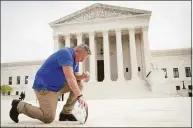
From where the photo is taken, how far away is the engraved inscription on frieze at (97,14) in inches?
1283

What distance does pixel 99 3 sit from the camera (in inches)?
1302

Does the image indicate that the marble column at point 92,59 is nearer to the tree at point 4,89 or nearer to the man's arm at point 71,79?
the tree at point 4,89

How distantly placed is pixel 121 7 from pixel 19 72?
27821mm

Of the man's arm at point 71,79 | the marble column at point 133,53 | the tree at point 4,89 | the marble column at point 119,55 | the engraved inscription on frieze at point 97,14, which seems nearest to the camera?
the man's arm at point 71,79

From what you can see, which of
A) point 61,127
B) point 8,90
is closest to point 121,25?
point 8,90

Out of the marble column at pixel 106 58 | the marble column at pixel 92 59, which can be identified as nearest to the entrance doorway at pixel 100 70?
the marble column at pixel 92 59

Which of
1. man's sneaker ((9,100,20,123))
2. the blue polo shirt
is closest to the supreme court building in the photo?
the blue polo shirt

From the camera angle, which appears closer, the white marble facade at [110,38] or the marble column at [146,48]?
the marble column at [146,48]

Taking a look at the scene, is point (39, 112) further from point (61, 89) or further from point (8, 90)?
point (8, 90)

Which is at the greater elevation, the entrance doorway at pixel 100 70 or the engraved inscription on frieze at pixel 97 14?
the engraved inscription on frieze at pixel 97 14

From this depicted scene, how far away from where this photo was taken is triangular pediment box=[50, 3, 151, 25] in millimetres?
32312

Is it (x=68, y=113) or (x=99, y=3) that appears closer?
(x=68, y=113)

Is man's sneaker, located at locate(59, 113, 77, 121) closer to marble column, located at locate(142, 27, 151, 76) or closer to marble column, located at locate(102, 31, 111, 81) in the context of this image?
marble column, located at locate(102, 31, 111, 81)

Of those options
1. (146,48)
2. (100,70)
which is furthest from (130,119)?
(100,70)
